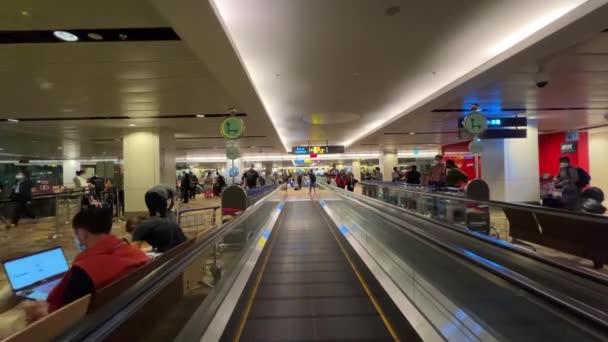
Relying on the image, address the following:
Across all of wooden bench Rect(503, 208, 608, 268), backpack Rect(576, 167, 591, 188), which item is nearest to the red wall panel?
backpack Rect(576, 167, 591, 188)

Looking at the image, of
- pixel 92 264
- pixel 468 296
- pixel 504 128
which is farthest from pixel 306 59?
pixel 504 128

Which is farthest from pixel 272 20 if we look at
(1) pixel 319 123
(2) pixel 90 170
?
(2) pixel 90 170

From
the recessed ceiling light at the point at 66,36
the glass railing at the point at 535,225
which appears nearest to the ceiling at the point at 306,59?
the recessed ceiling light at the point at 66,36

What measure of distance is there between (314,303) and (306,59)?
16.1 feet

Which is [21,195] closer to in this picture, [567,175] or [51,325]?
[51,325]

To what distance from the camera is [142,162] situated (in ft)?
43.8

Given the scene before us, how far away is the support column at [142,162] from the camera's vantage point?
13148 millimetres

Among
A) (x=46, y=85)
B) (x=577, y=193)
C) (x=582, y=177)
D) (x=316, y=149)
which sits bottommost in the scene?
(x=577, y=193)

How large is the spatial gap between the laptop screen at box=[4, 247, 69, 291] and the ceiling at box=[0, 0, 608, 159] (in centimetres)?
280

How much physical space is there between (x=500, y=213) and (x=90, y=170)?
32.4 meters

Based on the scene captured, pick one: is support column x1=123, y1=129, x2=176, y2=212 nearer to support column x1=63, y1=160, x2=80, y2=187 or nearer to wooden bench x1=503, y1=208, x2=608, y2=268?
wooden bench x1=503, y1=208, x2=608, y2=268

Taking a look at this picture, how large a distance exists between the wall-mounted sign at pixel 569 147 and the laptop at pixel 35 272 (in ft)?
75.5

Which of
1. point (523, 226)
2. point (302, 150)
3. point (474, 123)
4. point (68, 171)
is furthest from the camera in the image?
point (68, 171)

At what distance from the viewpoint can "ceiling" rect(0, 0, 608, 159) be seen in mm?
4676
